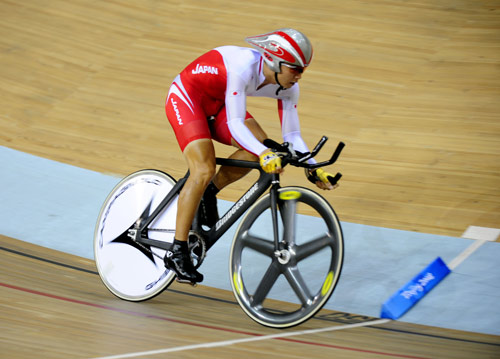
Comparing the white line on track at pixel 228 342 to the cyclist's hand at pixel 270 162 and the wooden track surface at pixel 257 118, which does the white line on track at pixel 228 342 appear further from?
the cyclist's hand at pixel 270 162

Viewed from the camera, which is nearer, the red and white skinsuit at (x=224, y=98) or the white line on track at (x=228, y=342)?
the white line on track at (x=228, y=342)

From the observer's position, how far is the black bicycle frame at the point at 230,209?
2.80 m

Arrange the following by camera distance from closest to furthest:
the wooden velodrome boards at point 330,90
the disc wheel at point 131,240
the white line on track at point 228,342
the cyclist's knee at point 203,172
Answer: the white line on track at point 228,342, the cyclist's knee at point 203,172, the disc wheel at point 131,240, the wooden velodrome boards at point 330,90

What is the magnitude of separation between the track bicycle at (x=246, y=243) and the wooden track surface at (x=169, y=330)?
0.10 m

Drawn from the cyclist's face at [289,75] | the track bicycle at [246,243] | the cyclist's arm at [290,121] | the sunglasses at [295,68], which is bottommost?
the track bicycle at [246,243]

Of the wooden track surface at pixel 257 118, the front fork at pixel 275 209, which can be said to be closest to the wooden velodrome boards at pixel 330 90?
the wooden track surface at pixel 257 118

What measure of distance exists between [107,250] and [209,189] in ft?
2.07

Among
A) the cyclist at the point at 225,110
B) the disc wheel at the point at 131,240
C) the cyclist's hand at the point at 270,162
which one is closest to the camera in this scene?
the cyclist's hand at the point at 270,162

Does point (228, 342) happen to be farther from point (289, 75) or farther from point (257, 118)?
point (257, 118)

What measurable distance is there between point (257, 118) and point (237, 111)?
245cm

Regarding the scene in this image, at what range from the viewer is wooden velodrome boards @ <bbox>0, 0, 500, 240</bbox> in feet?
14.4

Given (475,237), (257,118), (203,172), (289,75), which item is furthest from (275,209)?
(257,118)

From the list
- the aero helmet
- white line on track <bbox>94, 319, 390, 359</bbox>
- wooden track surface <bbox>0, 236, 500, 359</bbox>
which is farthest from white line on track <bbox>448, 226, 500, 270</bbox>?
the aero helmet

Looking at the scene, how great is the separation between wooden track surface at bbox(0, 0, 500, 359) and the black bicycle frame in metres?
0.32
